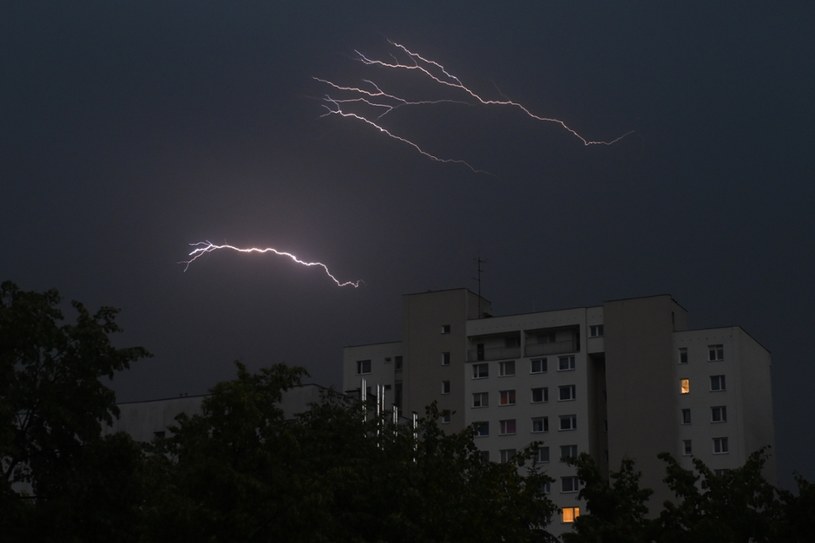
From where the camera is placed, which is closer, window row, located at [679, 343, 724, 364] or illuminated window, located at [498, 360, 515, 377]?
window row, located at [679, 343, 724, 364]

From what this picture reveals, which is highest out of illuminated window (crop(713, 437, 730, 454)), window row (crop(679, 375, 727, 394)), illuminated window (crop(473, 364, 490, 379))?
illuminated window (crop(473, 364, 490, 379))

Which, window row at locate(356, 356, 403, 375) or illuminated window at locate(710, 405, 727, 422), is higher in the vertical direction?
window row at locate(356, 356, 403, 375)

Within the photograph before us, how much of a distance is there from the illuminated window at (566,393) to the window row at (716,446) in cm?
796

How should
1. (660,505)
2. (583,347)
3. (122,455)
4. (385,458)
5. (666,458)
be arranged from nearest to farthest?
(122,455), (385,458), (666,458), (660,505), (583,347)

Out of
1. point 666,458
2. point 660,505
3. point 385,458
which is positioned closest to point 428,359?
point 660,505

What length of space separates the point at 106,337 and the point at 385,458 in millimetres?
8352

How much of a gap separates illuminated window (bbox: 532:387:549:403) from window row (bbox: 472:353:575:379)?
116cm

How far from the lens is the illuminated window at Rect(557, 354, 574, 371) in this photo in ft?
271

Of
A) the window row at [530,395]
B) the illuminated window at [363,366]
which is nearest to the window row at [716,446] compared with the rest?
the window row at [530,395]

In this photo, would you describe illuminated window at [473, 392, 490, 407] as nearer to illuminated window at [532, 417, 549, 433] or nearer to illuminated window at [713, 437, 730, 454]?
illuminated window at [532, 417, 549, 433]

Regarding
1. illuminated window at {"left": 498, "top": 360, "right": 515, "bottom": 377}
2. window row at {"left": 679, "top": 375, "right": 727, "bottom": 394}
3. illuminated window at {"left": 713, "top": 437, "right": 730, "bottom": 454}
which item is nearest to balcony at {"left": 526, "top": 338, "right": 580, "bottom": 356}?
illuminated window at {"left": 498, "top": 360, "right": 515, "bottom": 377}

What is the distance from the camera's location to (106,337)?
29859 millimetres

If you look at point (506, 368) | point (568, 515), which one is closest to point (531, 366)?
point (506, 368)

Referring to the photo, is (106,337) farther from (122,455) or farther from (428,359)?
(428,359)
